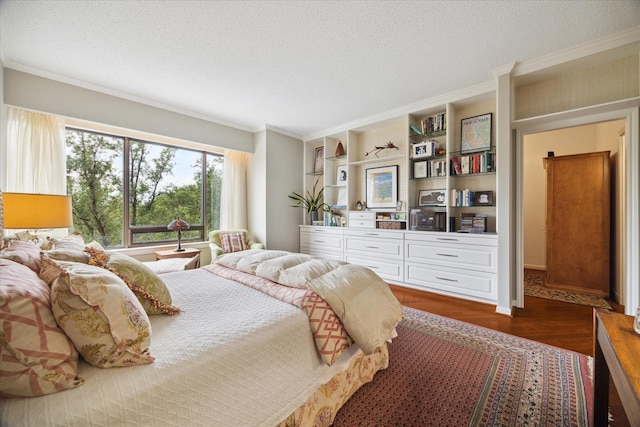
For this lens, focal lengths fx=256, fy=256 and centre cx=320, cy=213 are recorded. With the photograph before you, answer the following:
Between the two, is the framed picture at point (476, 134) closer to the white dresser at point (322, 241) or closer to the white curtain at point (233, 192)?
the white dresser at point (322, 241)

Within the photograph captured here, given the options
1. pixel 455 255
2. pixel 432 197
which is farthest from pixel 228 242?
pixel 455 255

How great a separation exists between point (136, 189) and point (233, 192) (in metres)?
1.41

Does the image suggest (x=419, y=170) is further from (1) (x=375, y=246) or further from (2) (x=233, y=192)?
(2) (x=233, y=192)

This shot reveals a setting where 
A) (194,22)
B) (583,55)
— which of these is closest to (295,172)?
(194,22)

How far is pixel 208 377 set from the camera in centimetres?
88

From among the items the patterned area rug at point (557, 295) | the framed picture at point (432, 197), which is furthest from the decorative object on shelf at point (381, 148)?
the patterned area rug at point (557, 295)

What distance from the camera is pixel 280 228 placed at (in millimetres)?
4594

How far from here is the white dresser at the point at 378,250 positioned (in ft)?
12.0

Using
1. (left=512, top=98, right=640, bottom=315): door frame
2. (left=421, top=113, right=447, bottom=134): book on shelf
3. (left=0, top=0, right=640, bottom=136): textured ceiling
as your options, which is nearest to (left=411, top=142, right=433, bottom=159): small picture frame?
(left=421, top=113, right=447, bottom=134): book on shelf

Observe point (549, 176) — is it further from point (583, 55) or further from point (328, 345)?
point (328, 345)

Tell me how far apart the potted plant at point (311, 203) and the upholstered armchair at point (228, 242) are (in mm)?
1058

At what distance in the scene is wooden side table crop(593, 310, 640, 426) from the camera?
77 centimetres

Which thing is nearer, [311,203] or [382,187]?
[382,187]

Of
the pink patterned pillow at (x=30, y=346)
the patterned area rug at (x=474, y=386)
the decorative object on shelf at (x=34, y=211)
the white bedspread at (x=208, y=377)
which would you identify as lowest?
the patterned area rug at (x=474, y=386)
